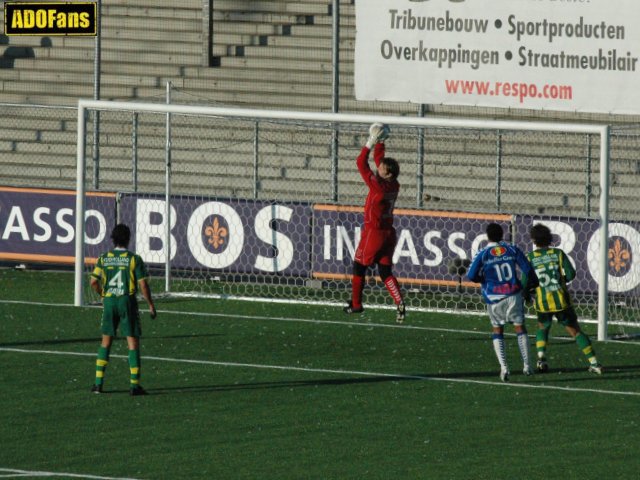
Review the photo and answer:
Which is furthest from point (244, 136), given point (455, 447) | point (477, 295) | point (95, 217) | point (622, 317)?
point (455, 447)

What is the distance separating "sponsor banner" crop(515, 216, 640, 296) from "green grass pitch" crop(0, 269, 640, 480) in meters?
1.24

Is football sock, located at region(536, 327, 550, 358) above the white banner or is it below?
below

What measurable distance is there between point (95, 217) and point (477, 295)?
5405 mm

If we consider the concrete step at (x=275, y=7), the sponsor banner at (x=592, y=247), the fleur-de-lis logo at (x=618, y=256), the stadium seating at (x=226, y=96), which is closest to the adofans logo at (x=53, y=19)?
the stadium seating at (x=226, y=96)

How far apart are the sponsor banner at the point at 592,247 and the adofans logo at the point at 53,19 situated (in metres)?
6.64

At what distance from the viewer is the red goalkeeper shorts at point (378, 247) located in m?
18.9

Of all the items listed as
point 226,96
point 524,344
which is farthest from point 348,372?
point 226,96

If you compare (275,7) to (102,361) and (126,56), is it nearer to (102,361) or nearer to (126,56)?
(126,56)

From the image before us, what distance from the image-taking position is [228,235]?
71.8 ft

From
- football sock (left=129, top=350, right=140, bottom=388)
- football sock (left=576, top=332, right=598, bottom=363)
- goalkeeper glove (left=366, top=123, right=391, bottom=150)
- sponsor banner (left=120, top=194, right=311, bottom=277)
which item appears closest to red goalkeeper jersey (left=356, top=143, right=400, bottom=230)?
goalkeeper glove (left=366, top=123, right=391, bottom=150)

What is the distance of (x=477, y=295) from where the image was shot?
21172mm

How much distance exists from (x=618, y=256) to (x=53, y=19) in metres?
8.62

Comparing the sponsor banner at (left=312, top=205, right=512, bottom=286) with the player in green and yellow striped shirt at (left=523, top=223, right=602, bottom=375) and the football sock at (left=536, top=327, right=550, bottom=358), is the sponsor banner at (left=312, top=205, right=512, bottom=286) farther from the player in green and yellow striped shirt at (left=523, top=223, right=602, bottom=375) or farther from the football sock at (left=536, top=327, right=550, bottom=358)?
the player in green and yellow striped shirt at (left=523, top=223, right=602, bottom=375)

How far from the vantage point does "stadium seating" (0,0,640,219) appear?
24.3 meters
